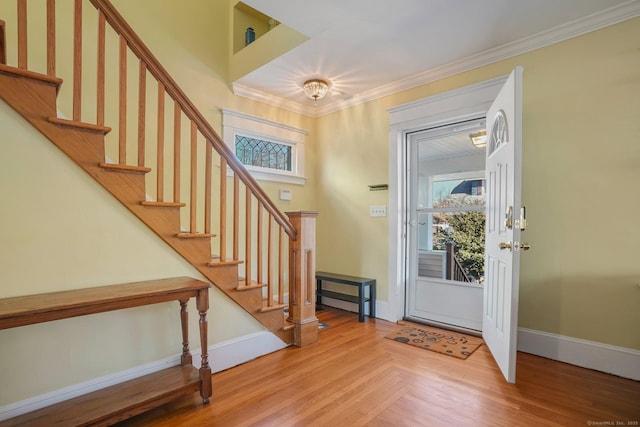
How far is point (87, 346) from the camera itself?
182cm

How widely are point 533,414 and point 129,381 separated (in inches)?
91.4

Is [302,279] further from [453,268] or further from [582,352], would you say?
[582,352]

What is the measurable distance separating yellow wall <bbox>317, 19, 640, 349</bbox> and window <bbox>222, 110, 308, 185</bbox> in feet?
6.94

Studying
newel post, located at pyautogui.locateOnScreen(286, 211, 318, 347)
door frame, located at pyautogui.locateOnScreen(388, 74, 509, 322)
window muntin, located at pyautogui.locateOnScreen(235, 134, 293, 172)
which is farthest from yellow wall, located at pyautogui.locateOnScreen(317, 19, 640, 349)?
window muntin, located at pyautogui.locateOnScreen(235, 134, 293, 172)

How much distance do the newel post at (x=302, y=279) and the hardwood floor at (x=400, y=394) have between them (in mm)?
199

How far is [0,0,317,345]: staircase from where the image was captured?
1.70 m

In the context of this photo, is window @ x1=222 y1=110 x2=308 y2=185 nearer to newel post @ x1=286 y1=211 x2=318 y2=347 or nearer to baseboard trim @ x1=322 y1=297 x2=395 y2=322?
newel post @ x1=286 y1=211 x2=318 y2=347

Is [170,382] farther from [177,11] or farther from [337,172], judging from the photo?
[177,11]

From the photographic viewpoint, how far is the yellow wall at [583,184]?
2240mm

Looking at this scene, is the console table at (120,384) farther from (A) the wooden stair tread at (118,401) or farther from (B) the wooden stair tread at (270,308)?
(B) the wooden stair tread at (270,308)

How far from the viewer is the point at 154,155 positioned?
295 cm

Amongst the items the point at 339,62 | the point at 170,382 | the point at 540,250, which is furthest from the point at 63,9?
the point at 540,250

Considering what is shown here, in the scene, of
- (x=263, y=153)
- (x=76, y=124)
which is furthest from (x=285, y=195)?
(x=76, y=124)

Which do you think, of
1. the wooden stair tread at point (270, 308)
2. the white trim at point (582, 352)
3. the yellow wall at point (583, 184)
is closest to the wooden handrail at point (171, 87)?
the wooden stair tread at point (270, 308)
